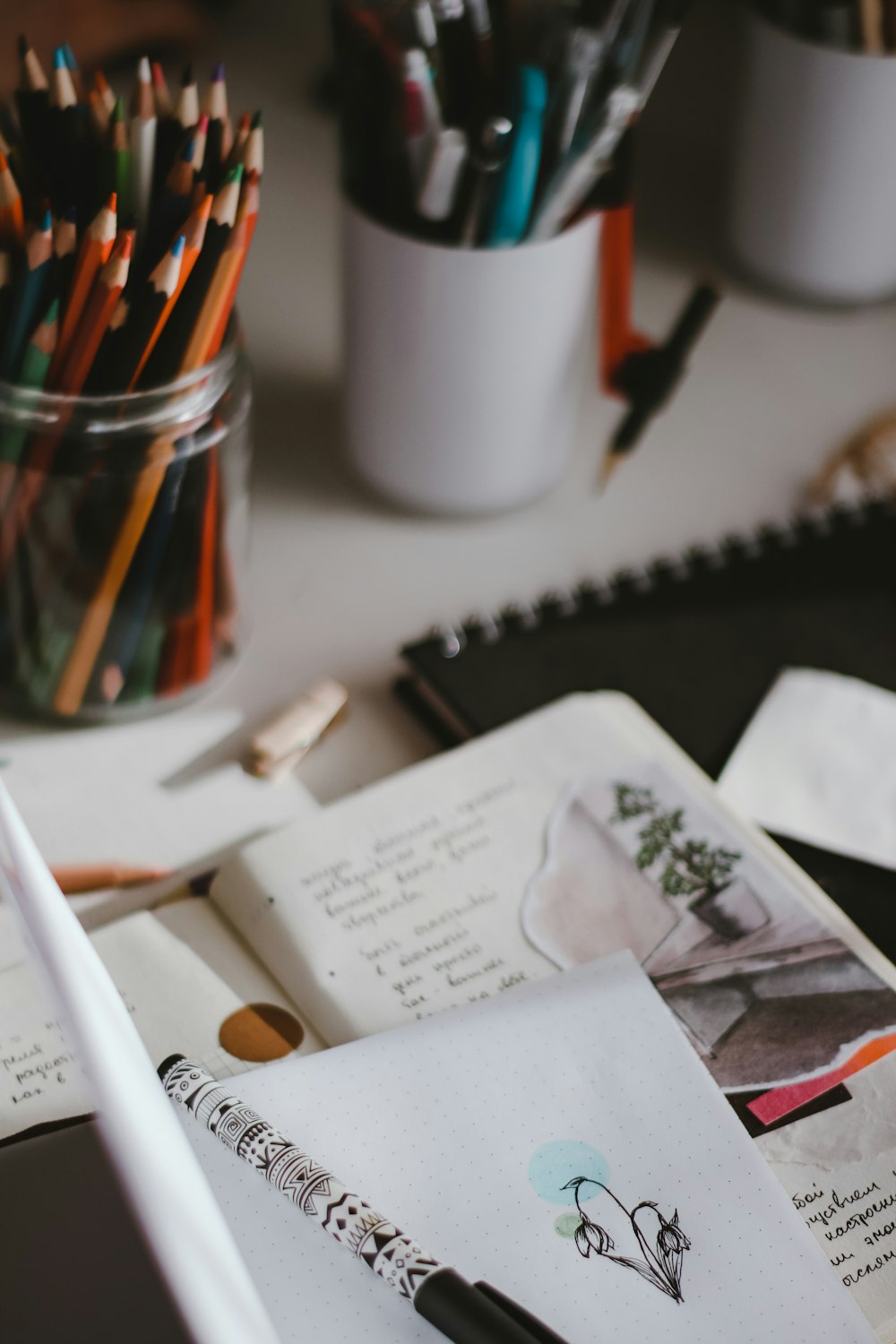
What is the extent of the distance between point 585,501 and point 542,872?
26cm

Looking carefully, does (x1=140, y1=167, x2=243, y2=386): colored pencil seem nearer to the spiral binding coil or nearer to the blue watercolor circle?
the spiral binding coil

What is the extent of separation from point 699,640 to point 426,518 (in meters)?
0.16

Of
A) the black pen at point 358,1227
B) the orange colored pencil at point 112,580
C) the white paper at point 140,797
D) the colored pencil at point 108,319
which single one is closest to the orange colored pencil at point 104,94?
the colored pencil at point 108,319

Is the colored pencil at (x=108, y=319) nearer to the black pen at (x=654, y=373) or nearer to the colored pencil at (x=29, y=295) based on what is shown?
the colored pencil at (x=29, y=295)

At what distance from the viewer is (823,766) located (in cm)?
57

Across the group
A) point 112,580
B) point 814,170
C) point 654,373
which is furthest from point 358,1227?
point 814,170

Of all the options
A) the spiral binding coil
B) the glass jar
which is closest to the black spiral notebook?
the spiral binding coil

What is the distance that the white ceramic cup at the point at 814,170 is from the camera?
2.44 ft

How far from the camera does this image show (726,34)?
3.65 ft

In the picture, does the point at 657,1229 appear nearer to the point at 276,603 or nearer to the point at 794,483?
the point at 276,603

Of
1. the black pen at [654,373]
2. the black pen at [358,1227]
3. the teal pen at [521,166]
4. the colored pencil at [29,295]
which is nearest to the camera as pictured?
the black pen at [358,1227]

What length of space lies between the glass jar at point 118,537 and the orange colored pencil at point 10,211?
0.17ft

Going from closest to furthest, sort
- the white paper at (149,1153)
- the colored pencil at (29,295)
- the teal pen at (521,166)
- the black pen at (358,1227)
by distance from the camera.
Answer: the white paper at (149,1153) < the black pen at (358,1227) < the colored pencil at (29,295) < the teal pen at (521,166)

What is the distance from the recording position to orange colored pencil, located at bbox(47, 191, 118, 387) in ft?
1.51
